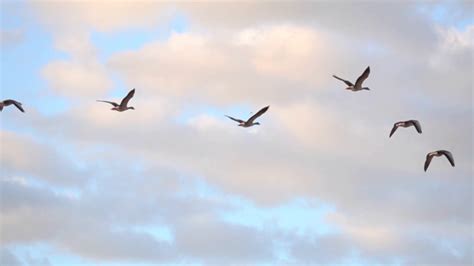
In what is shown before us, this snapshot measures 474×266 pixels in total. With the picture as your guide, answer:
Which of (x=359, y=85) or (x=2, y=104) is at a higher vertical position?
(x=359, y=85)

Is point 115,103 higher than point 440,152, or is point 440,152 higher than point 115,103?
point 115,103

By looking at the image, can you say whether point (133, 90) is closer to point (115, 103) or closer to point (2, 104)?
point (115, 103)

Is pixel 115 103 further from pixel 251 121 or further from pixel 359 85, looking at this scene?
pixel 359 85

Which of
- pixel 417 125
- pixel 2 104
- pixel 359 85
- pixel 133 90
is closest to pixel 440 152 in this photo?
pixel 417 125

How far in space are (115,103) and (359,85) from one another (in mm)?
27770

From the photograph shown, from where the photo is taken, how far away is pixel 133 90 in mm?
122688

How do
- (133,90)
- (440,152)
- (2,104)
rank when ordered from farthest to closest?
(133,90) → (2,104) → (440,152)

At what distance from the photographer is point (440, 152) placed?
107 meters

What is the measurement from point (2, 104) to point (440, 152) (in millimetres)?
45079

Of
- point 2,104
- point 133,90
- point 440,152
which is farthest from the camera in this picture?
point 133,90

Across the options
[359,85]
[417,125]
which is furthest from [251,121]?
[417,125]

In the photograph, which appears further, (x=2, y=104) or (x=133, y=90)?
Answer: (x=133, y=90)

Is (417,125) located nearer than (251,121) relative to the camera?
Yes

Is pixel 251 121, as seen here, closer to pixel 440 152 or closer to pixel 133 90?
pixel 133 90
